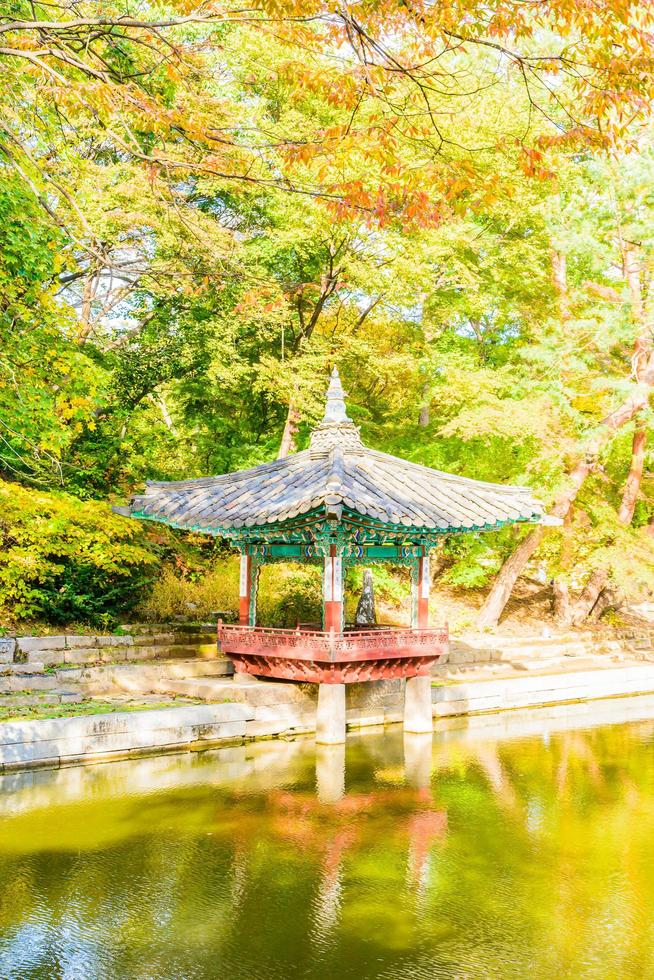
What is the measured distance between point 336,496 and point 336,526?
1247mm

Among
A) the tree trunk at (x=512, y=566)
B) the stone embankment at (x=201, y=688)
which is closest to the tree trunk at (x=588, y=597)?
the tree trunk at (x=512, y=566)

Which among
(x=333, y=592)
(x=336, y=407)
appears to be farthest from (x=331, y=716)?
(x=336, y=407)

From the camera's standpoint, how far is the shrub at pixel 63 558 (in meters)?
14.7

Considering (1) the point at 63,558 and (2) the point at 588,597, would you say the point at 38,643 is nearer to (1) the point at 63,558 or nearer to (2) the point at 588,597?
(1) the point at 63,558

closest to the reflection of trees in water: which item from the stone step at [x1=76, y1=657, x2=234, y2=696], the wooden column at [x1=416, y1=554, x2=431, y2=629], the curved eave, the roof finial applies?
the wooden column at [x1=416, y1=554, x2=431, y2=629]

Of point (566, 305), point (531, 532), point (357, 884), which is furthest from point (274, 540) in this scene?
point (566, 305)

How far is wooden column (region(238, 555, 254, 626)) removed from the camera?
14.2m

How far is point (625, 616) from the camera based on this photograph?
2597cm

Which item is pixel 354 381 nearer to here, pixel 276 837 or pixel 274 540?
pixel 274 540

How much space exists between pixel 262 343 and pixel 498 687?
9.84 metres

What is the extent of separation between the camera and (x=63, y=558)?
652 inches

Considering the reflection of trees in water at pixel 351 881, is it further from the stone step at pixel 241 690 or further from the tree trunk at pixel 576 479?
the tree trunk at pixel 576 479

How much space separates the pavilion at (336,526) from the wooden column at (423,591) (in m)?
0.02

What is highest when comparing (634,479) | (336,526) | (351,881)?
(634,479)
